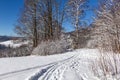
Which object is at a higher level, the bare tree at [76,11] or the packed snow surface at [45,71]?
the bare tree at [76,11]

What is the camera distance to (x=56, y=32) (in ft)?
78.8

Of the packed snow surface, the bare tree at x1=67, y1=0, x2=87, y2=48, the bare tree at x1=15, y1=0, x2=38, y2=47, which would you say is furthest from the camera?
the bare tree at x1=67, y1=0, x2=87, y2=48

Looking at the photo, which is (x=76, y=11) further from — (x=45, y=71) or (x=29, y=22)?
(x=45, y=71)

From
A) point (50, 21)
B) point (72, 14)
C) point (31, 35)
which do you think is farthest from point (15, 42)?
point (72, 14)

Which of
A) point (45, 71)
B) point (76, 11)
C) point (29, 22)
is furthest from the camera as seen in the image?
point (76, 11)

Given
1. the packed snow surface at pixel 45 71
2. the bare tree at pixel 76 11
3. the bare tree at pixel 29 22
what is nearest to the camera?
the packed snow surface at pixel 45 71

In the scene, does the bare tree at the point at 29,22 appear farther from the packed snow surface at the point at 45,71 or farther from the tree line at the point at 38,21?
the packed snow surface at the point at 45,71

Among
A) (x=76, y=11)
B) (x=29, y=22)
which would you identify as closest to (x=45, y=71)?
(x=29, y=22)

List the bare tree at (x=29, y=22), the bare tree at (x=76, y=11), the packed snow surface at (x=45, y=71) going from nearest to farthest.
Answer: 1. the packed snow surface at (x=45, y=71)
2. the bare tree at (x=29, y=22)
3. the bare tree at (x=76, y=11)

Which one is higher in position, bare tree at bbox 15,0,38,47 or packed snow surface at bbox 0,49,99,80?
bare tree at bbox 15,0,38,47

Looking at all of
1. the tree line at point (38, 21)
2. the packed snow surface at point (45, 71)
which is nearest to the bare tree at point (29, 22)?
the tree line at point (38, 21)

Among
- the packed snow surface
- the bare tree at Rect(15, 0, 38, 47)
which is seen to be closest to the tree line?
the bare tree at Rect(15, 0, 38, 47)

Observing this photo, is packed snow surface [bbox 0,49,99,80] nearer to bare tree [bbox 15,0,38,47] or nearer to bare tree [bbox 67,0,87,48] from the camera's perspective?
bare tree [bbox 15,0,38,47]

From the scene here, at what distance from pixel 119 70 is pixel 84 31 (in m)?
21.4
